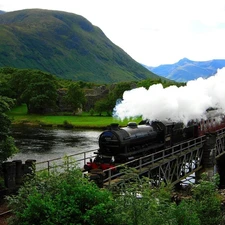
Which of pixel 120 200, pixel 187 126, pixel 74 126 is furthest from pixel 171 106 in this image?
pixel 74 126

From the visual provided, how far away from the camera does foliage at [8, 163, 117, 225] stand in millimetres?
12312

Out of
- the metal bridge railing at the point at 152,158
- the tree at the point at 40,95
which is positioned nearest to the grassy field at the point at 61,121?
the tree at the point at 40,95

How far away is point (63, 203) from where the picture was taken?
12.6m

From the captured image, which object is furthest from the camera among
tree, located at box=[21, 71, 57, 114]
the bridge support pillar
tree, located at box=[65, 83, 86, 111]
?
tree, located at box=[65, 83, 86, 111]

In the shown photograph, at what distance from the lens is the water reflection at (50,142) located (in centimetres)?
4784

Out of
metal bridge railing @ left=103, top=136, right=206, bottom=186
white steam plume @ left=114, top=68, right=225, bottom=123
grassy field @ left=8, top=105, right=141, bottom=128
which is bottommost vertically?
grassy field @ left=8, top=105, right=141, bottom=128

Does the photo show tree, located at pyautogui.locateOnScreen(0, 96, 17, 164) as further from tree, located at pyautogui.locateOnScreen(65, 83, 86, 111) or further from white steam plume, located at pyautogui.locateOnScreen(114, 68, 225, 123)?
tree, located at pyautogui.locateOnScreen(65, 83, 86, 111)

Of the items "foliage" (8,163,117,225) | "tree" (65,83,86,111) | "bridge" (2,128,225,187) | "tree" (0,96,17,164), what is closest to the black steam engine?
"bridge" (2,128,225,187)

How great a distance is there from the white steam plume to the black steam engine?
3.33 ft

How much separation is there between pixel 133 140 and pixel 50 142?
35.3 meters

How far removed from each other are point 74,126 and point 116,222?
66.9m

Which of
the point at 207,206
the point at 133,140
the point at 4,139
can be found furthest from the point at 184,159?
the point at 4,139

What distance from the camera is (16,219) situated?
13.1 m

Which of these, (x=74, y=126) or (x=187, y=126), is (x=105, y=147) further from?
(x=74, y=126)
